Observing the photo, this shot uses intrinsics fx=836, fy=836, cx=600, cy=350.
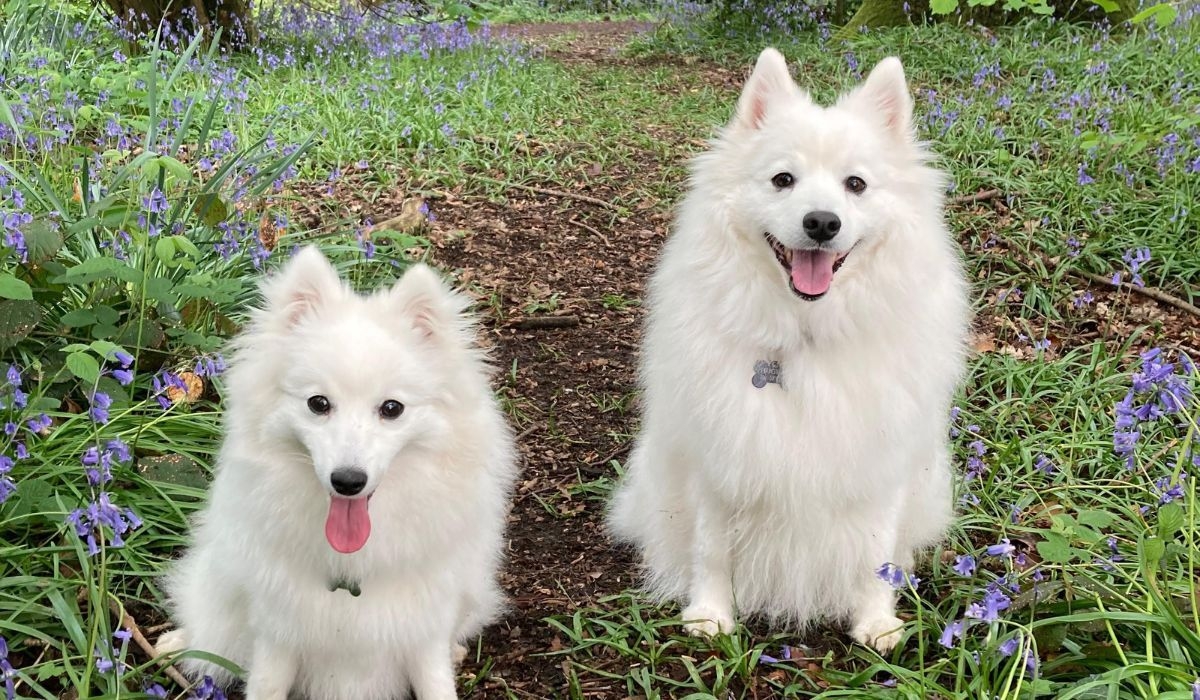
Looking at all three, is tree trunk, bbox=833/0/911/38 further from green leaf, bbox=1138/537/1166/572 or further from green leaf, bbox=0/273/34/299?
green leaf, bbox=0/273/34/299

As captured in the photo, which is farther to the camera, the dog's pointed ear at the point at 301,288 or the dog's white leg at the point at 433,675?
the dog's white leg at the point at 433,675

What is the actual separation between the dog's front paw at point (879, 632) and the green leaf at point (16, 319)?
2.83m

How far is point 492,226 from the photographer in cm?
567

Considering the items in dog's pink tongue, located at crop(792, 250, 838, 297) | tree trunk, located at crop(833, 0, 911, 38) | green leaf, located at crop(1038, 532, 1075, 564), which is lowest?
green leaf, located at crop(1038, 532, 1075, 564)

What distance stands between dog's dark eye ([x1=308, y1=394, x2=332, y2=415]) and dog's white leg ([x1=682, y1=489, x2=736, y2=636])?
1.22 m

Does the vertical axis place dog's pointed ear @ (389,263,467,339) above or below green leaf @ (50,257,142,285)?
above

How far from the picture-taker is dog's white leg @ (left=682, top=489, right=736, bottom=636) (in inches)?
104

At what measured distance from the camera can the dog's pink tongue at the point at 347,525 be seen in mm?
1960

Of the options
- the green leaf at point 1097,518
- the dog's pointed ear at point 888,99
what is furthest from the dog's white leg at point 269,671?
the dog's pointed ear at point 888,99

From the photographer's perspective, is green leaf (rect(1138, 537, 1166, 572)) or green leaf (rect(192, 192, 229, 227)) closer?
green leaf (rect(1138, 537, 1166, 572))

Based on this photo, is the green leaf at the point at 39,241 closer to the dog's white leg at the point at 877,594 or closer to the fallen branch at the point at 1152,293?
the dog's white leg at the point at 877,594

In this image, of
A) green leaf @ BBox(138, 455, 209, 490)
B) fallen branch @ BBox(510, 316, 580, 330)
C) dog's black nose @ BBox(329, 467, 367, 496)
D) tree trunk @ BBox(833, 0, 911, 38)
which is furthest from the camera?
tree trunk @ BBox(833, 0, 911, 38)

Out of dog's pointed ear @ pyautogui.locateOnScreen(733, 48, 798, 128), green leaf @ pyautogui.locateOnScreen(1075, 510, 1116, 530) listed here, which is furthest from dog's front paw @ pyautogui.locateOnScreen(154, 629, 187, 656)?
green leaf @ pyautogui.locateOnScreen(1075, 510, 1116, 530)

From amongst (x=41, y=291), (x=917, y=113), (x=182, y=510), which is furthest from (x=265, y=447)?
(x=917, y=113)
